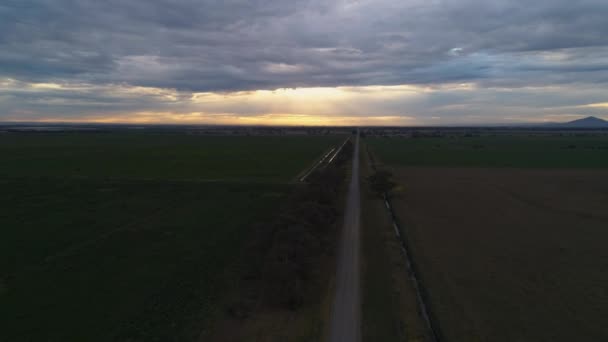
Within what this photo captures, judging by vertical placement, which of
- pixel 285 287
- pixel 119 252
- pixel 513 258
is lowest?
pixel 513 258

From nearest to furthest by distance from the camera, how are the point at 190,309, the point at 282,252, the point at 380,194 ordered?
the point at 190,309 → the point at 282,252 → the point at 380,194

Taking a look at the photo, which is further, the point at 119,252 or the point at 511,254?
the point at 511,254

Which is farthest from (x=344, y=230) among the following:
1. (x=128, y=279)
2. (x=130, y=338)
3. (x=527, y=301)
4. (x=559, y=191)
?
(x=559, y=191)

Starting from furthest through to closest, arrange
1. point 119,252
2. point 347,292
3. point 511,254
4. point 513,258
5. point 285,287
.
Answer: point 511,254 < point 119,252 < point 513,258 < point 347,292 < point 285,287

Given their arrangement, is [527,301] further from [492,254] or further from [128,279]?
[128,279]

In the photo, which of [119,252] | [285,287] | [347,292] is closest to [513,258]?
[347,292]

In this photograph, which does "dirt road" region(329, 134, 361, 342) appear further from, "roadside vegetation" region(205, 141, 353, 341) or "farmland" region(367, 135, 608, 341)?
"farmland" region(367, 135, 608, 341)

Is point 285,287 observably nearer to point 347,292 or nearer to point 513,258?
point 347,292

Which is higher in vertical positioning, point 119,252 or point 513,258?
point 119,252
